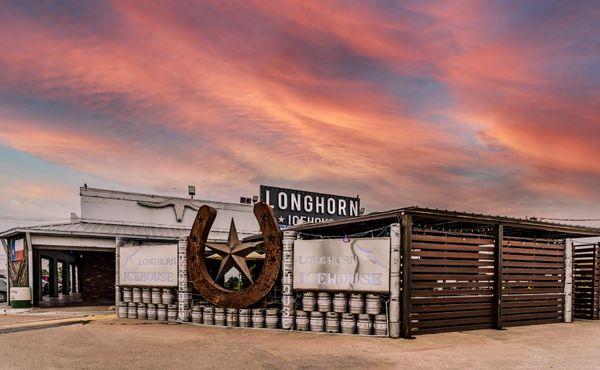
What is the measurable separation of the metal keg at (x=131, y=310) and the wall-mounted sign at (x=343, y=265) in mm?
6611

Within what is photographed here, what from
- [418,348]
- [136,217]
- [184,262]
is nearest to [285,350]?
[418,348]

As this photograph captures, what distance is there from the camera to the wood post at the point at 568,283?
52.6 feet

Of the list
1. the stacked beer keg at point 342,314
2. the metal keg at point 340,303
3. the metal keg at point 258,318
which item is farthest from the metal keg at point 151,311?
the metal keg at point 340,303

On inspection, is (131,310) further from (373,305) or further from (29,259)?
(373,305)

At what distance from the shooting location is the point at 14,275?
24.6 m

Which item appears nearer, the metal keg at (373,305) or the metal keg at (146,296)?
the metal keg at (373,305)

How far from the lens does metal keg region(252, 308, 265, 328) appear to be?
1400 centimetres

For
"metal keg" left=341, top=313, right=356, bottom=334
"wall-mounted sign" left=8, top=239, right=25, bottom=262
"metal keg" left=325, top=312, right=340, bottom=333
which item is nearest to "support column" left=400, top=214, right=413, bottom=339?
"metal keg" left=341, top=313, right=356, bottom=334

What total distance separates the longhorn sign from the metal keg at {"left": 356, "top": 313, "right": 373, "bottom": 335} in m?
2.88

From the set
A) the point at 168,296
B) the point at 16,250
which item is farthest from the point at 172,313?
the point at 16,250

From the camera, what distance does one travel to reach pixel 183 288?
1564 centimetres

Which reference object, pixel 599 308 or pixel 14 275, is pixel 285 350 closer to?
pixel 599 308

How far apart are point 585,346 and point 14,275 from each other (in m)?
25.3

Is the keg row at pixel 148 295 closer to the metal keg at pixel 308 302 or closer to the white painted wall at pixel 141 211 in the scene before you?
the metal keg at pixel 308 302
